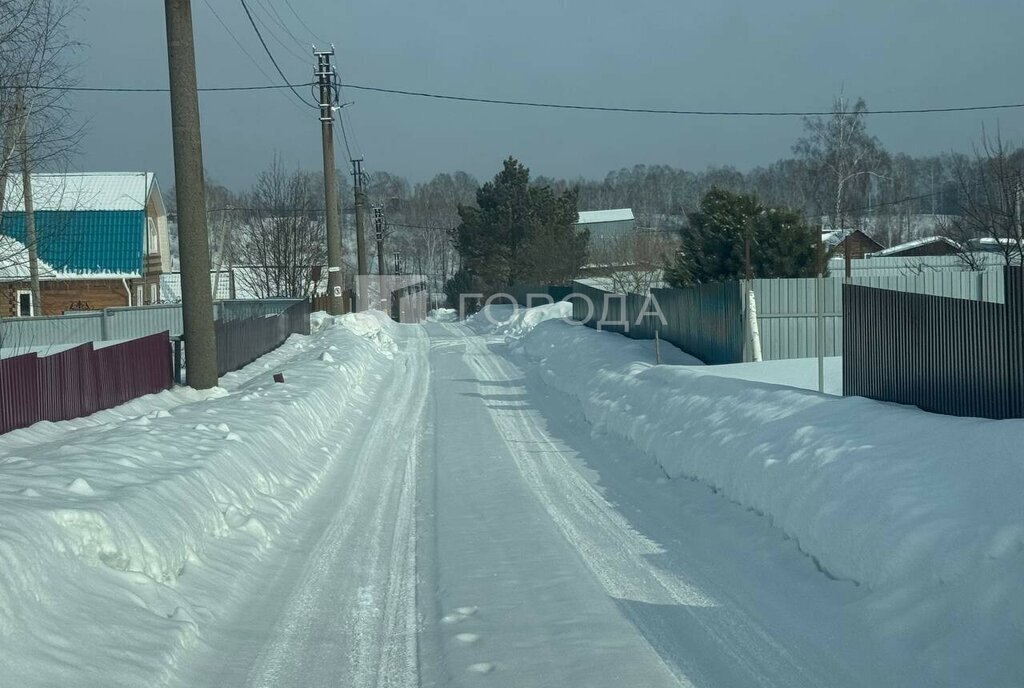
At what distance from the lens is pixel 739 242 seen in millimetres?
39719

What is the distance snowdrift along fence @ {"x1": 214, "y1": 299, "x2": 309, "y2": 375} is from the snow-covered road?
8.95 meters

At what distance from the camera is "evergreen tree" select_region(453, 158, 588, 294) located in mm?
64250

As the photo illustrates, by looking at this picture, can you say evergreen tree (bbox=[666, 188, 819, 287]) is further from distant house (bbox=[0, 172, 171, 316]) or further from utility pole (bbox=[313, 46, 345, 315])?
distant house (bbox=[0, 172, 171, 316])

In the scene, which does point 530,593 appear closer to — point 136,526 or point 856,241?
point 136,526

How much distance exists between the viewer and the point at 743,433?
10.6 metres

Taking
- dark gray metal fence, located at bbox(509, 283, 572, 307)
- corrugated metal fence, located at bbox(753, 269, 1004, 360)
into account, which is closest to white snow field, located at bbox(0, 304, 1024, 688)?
corrugated metal fence, located at bbox(753, 269, 1004, 360)

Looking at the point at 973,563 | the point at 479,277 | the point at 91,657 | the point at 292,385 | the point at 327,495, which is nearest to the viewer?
the point at 91,657

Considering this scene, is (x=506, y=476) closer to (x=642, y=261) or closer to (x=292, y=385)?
(x=292, y=385)

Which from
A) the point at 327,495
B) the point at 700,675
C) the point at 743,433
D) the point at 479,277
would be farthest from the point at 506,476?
the point at 479,277

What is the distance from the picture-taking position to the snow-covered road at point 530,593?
5738 mm

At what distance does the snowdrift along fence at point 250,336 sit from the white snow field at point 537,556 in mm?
8428

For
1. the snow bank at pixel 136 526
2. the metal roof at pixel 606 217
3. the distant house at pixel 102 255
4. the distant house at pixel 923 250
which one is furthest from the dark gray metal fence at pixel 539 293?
the metal roof at pixel 606 217

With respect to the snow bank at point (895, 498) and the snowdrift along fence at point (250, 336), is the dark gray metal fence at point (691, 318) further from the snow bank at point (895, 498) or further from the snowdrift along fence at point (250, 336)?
the snowdrift along fence at point (250, 336)

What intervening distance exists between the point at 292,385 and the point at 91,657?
13431 mm
